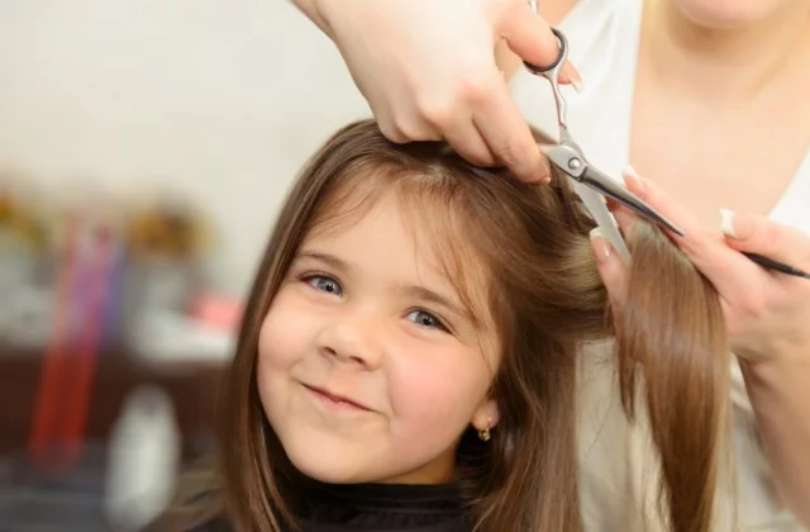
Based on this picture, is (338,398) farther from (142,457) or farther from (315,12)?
(142,457)

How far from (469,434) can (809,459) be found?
1.03 ft

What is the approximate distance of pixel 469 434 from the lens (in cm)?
115

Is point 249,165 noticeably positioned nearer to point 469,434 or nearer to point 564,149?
point 469,434

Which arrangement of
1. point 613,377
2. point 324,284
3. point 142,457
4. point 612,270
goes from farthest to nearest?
point 142,457 < point 613,377 < point 324,284 < point 612,270

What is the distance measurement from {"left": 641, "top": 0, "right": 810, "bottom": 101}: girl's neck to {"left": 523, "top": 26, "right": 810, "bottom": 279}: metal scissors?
12.5 inches

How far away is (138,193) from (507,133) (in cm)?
167

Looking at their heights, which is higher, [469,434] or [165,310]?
[469,434]

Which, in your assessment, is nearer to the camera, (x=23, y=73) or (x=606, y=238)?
(x=606, y=238)

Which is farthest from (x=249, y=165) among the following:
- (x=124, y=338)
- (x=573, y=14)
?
(x=573, y=14)

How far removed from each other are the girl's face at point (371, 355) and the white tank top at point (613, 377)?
0.19m

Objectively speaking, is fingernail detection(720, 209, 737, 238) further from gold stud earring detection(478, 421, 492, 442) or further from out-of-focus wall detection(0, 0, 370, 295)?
out-of-focus wall detection(0, 0, 370, 295)

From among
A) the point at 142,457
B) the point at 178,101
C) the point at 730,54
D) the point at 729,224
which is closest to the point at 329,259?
the point at 729,224

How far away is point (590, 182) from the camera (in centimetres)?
90

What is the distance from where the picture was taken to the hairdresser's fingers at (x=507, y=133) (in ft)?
2.77
